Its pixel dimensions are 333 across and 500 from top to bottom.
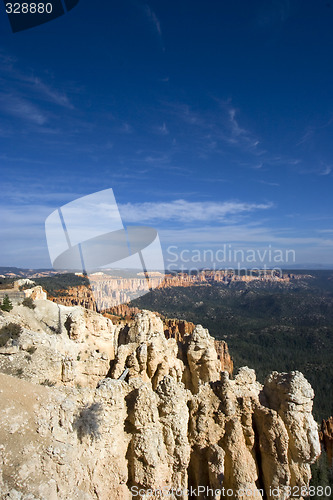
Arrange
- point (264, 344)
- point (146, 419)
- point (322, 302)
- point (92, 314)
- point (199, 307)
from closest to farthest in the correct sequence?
point (146, 419)
point (92, 314)
point (264, 344)
point (199, 307)
point (322, 302)

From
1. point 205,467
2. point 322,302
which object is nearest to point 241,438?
point 205,467

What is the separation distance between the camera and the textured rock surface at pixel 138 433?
254 inches

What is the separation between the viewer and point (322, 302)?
13925 centimetres

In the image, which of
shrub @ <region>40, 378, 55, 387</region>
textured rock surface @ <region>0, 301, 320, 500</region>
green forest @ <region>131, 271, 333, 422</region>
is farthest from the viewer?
green forest @ <region>131, 271, 333, 422</region>

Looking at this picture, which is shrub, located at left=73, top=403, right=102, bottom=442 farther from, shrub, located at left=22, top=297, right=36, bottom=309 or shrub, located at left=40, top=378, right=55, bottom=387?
shrub, located at left=22, top=297, right=36, bottom=309

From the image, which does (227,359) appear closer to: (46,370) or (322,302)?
(46,370)

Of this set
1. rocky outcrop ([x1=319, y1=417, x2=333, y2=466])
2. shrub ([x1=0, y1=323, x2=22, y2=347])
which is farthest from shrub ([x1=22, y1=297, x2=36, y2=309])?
rocky outcrop ([x1=319, y1=417, x2=333, y2=466])

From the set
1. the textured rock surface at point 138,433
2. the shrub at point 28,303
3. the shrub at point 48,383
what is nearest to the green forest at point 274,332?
the textured rock surface at point 138,433

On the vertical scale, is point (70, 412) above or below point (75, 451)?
above

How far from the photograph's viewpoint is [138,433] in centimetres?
849

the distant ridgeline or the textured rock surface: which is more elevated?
the textured rock surface

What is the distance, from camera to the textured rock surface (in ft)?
21.2

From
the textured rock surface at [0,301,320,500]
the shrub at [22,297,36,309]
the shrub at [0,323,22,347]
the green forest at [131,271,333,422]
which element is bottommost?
the green forest at [131,271,333,422]

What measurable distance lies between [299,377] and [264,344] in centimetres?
6716
